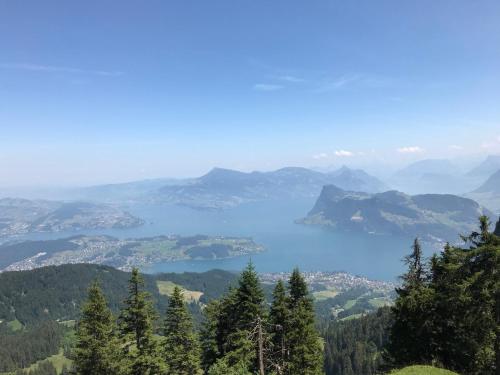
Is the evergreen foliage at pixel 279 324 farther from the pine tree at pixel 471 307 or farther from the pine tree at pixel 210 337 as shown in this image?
the pine tree at pixel 471 307

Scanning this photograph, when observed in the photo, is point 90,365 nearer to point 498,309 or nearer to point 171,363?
point 171,363

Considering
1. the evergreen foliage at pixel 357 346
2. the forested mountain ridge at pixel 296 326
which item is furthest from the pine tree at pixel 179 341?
the evergreen foliage at pixel 357 346

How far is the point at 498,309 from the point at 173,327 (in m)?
24.0

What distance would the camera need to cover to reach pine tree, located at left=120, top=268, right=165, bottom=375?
30.0m

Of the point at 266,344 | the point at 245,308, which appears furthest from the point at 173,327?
the point at 266,344

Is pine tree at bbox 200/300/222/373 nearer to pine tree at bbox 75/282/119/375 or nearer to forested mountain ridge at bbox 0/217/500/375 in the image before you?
forested mountain ridge at bbox 0/217/500/375

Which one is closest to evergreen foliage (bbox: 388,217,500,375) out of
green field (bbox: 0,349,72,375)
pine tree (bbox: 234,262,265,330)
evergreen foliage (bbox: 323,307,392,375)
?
pine tree (bbox: 234,262,265,330)

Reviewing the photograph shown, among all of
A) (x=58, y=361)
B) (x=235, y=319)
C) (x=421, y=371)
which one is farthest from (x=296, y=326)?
(x=58, y=361)

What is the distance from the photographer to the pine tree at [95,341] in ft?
90.6

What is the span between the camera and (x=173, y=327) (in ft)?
108

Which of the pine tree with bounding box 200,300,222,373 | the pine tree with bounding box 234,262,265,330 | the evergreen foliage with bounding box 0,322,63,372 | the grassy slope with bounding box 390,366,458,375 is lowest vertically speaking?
the evergreen foliage with bounding box 0,322,63,372

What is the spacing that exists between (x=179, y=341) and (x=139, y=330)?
3783 millimetres

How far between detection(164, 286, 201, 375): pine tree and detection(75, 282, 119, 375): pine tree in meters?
4.94

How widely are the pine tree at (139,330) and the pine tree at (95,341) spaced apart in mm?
1613
